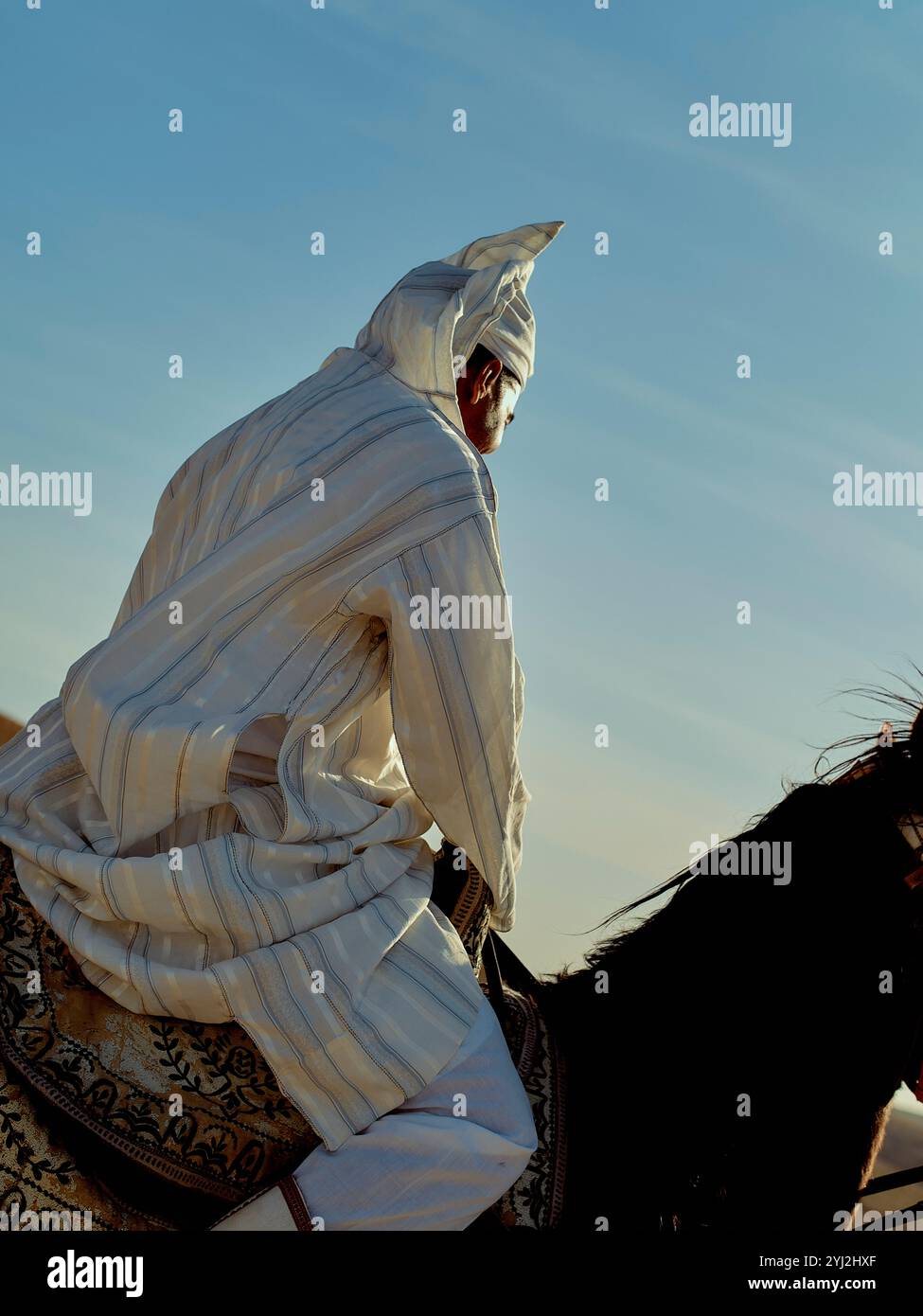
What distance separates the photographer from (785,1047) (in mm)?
3584

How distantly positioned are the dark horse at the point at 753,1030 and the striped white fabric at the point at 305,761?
47 cm

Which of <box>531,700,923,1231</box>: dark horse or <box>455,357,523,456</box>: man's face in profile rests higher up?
<box>455,357,523,456</box>: man's face in profile

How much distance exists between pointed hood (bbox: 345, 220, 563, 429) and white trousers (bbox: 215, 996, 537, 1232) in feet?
5.58

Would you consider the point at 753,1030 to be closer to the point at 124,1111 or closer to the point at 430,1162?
the point at 430,1162

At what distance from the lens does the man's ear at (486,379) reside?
396 centimetres

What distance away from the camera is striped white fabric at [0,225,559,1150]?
122 inches

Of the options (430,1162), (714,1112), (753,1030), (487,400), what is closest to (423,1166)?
(430,1162)

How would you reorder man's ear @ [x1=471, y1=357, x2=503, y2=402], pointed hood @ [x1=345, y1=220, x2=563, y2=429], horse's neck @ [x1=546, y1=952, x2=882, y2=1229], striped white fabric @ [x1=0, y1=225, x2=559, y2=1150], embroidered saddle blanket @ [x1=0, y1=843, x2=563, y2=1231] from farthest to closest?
man's ear @ [x1=471, y1=357, x2=503, y2=402], pointed hood @ [x1=345, y1=220, x2=563, y2=429], horse's neck @ [x1=546, y1=952, x2=882, y2=1229], striped white fabric @ [x1=0, y1=225, x2=559, y2=1150], embroidered saddle blanket @ [x1=0, y1=843, x2=563, y2=1231]

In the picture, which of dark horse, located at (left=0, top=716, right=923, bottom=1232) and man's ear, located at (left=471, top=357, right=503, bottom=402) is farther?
man's ear, located at (left=471, top=357, right=503, bottom=402)

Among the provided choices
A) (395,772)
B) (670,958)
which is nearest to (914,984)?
(670,958)

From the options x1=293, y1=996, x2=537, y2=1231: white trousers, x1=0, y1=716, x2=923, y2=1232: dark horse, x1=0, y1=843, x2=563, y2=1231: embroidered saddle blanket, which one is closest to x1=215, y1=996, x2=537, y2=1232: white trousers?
x1=293, y1=996, x2=537, y2=1231: white trousers

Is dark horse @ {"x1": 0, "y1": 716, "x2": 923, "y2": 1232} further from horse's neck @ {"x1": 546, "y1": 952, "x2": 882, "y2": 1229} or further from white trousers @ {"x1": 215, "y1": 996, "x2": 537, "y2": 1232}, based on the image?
white trousers @ {"x1": 215, "y1": 996, "x2": 537, "y2": 1232}

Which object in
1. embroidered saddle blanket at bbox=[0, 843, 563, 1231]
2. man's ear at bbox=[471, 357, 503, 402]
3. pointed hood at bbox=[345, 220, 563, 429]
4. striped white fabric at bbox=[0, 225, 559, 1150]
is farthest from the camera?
man's ear at bbox=[471, 357, 503, 402]
